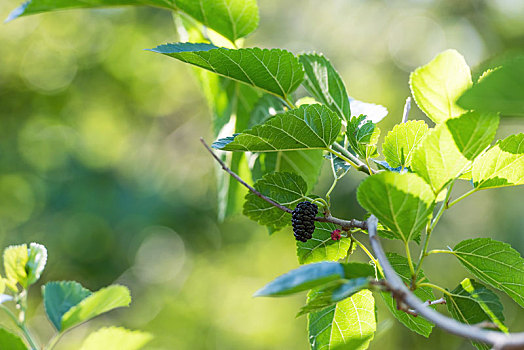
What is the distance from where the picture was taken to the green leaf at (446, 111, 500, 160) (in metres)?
0.22

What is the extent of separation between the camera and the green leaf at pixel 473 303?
247 millimetres

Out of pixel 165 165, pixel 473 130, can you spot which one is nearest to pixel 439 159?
pixel 473 130

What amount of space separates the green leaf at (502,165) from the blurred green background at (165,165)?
2.56m

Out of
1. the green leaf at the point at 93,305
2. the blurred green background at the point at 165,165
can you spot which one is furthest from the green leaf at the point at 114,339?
the blurred green background at the point at 165,165

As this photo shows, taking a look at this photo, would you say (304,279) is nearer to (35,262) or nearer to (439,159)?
(439,159)

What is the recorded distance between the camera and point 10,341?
26cm

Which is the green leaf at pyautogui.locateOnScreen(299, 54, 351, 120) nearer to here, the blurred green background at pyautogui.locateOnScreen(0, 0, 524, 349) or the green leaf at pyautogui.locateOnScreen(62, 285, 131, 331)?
the green leaf at pyautogui.locateOnScreen(62, 285, 131, 331)

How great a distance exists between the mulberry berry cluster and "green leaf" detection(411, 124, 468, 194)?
0.26ft

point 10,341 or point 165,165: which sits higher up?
point 165,165

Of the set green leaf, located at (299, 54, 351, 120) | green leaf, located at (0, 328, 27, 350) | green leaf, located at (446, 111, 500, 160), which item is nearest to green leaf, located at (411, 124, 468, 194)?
green leaf, located at (446, 111, 500, 160)

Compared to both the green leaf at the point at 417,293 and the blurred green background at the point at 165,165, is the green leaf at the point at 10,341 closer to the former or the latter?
the green leaf at the point at 417,293

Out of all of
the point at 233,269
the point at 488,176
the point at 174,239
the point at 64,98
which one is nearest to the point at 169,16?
the point at 64,98

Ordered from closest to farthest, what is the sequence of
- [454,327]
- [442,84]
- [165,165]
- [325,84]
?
1. [454,327]
2. [442,84]
3. [325,84]
4. [165,165]

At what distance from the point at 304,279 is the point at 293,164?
0.79ft
